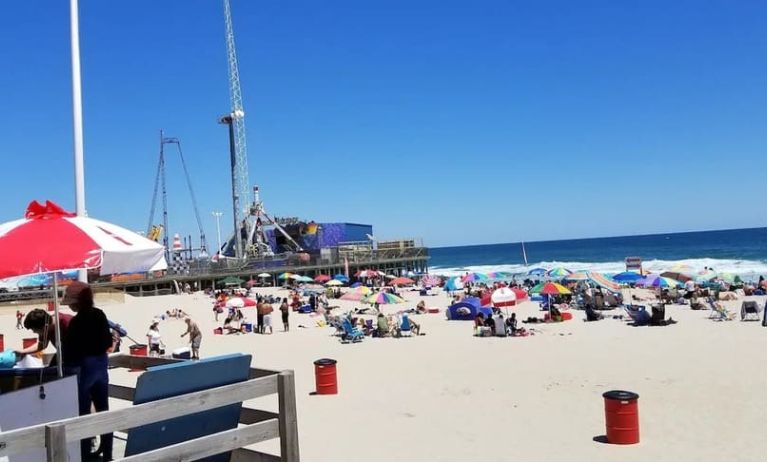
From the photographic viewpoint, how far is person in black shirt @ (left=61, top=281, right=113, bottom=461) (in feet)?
15.2

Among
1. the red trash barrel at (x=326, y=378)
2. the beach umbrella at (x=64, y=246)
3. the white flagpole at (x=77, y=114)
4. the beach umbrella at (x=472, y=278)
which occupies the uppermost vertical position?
the white flagpole at (x=77, y=114)

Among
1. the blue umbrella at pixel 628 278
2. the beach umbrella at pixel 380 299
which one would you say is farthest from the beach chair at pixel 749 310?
the beach umbrella at pixel 380 299

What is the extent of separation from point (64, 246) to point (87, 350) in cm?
103

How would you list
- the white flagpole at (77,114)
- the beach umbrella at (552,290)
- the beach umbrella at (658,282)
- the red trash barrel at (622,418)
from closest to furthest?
1. the white flagpole at (77,114)
2. the red trash barrel at (622,418)
3. the beach umbrella at (552,290)
4. the beach umbrella at (658,282)

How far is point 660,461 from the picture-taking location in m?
6.79

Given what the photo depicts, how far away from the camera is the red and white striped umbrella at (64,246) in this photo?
385 cm

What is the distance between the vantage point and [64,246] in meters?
4.04

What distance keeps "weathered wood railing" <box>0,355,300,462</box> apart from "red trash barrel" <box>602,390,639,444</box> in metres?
4.66

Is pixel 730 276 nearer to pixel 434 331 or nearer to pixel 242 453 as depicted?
pixel 434 331

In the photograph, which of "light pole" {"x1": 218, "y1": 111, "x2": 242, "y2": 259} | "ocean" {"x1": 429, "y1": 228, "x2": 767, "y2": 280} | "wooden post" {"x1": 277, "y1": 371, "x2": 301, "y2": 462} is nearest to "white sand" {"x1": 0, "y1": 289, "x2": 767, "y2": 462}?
"wooden post" {"x1": 277, "y1": 371, "x2": 301, "y2": 462}

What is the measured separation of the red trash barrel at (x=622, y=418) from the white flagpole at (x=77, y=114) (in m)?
6.07

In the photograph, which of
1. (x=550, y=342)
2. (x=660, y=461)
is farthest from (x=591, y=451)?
(x=550, y=342)

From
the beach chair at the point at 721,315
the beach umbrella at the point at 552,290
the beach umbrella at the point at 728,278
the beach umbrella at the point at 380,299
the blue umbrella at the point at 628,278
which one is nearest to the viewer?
the beach chair at the point at 721,315

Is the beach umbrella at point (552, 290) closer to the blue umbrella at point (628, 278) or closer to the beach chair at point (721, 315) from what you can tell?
the beach chair at point (721, 315)
